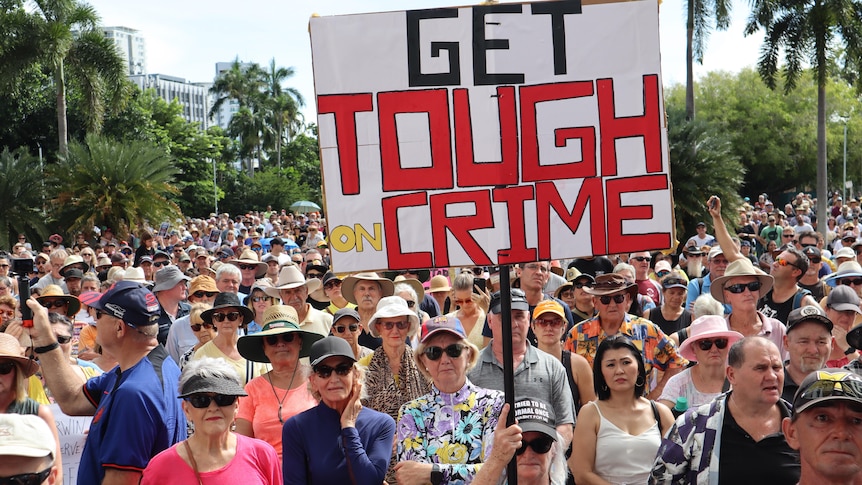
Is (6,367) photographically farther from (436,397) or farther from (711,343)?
(711,343)

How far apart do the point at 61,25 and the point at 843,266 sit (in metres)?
28.1

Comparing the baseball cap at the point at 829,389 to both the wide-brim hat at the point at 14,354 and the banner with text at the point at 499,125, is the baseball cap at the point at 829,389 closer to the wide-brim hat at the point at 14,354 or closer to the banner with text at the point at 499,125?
the banner with text at the point at 499,125

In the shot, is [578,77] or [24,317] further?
[24,317]

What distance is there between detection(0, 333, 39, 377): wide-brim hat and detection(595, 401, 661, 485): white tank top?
2.98 m

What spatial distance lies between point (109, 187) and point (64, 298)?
19.6m

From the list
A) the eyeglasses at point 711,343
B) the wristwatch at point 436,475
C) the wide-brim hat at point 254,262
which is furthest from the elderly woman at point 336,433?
the wide-brim hat at point 254,262

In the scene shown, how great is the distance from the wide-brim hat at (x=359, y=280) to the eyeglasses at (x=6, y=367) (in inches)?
155

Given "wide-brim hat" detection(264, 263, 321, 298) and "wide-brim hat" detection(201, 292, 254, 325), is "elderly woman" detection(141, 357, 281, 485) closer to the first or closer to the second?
"wide-brim hat" detection(201, 292, 254, 325)

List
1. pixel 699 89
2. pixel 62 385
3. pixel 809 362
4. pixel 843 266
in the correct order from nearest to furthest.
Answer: pixel 62 385 → pixel 809 362 → pixel 843 266 → pixel 699 89

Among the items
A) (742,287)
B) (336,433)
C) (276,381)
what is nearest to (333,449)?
(336,433)

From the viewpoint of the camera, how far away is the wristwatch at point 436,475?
14.7 feet

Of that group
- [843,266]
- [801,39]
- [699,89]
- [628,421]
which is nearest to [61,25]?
[801,39]

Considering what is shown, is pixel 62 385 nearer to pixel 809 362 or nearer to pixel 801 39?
pixel 809 362

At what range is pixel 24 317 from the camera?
473 centimetres
